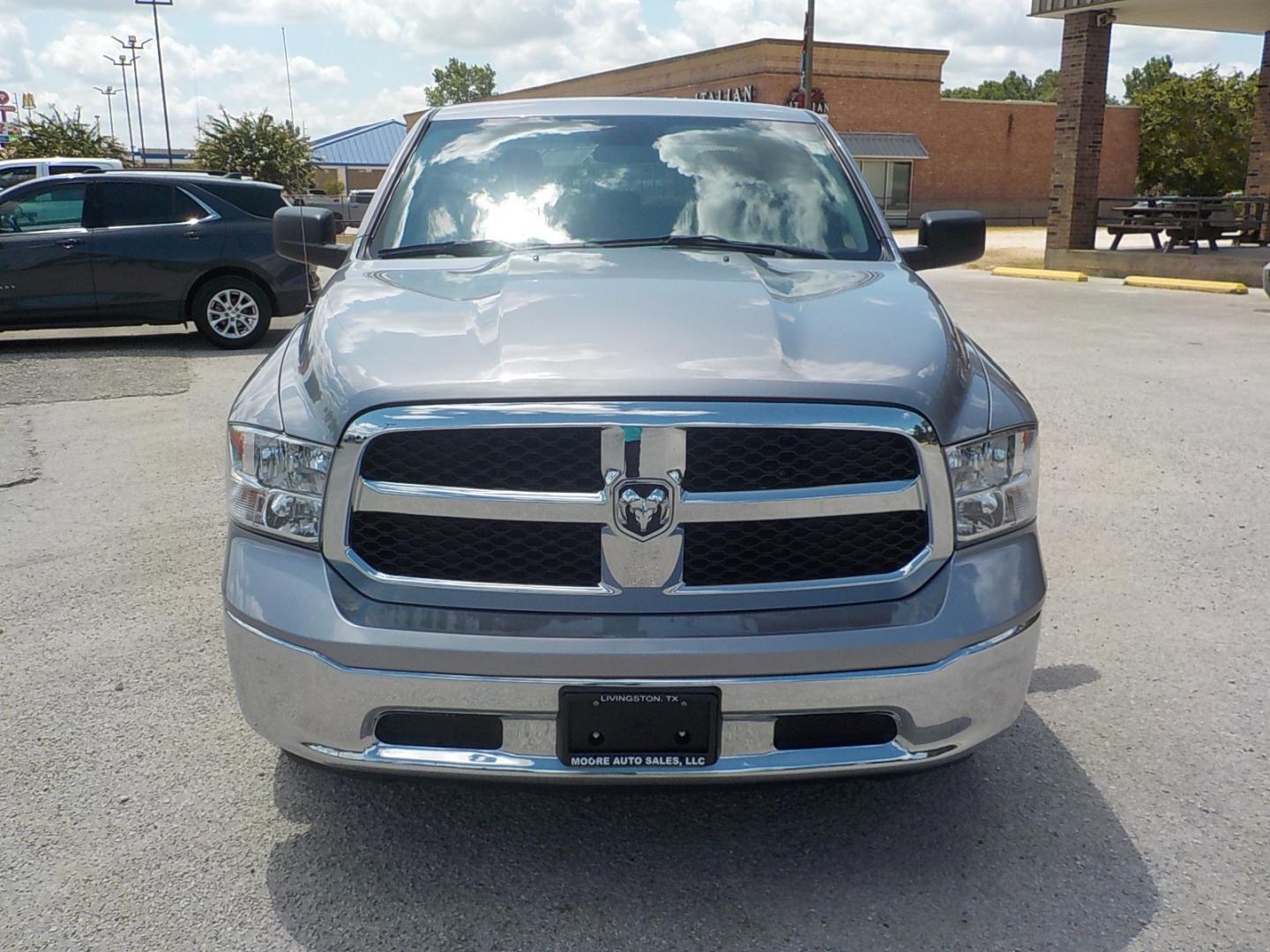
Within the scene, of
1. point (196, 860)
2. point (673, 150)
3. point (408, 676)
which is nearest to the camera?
point (408, 676)

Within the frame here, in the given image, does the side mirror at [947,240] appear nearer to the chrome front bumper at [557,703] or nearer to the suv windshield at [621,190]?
the suv windshield at [621,190]

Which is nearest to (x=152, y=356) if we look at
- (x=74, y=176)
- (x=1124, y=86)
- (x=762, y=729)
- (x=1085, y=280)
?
(x=74, y=176)

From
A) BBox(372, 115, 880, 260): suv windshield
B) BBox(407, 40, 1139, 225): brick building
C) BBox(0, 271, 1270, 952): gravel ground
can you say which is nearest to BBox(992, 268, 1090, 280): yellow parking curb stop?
BBox(0, 271, 1270, 952): gravel ground

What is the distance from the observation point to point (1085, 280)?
20250 millimetres

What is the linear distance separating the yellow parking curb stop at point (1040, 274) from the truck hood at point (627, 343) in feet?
61.2

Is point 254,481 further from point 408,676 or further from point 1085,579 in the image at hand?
point 1085,579

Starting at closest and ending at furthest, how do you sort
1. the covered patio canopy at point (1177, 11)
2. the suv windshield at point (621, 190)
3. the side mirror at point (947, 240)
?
the suv windshield at point (621, 190) → the side mirror at point (947, 240) → the covered patio canopy at point (1177, 11)

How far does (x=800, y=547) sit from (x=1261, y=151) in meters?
23.3

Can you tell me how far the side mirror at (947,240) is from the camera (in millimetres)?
4305

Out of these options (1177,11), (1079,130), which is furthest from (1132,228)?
(1177,11)

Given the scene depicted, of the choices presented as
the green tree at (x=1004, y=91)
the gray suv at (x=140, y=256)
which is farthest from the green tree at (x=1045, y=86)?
the gray suv at (x=140, y=256)

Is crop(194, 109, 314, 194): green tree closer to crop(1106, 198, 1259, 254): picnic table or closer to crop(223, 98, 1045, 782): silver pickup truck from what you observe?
crop(1106, 198, 1259, 254): picnic table

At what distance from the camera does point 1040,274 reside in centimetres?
2103

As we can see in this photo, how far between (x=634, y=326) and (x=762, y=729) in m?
0.94
